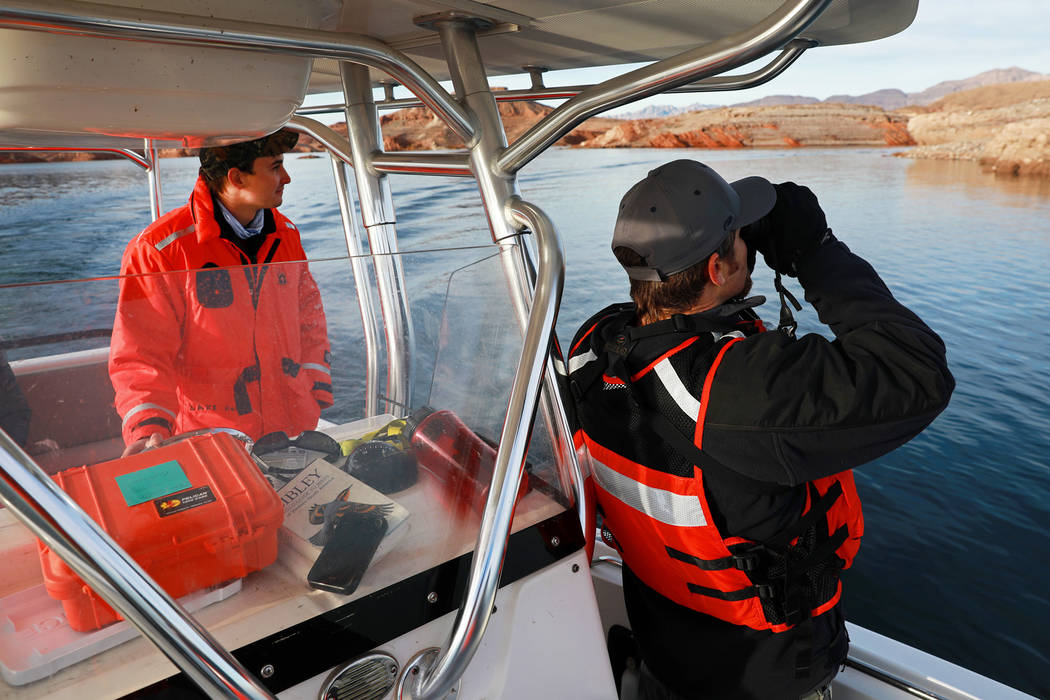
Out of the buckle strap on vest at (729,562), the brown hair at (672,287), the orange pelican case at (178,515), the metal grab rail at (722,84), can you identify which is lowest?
the buckle strap on vest at (729,562)

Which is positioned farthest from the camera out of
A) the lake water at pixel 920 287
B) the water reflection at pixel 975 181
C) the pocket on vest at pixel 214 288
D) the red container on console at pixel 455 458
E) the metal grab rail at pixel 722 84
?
the water reflection at pixel 975 181

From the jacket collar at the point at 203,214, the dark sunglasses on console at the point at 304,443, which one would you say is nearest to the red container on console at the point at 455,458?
the dark sunglasses on console at the point at 304,443

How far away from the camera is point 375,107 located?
1759 mm

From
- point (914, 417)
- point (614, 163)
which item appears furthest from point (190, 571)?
point (614, 163)

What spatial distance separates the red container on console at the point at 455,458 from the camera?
3.11 feet

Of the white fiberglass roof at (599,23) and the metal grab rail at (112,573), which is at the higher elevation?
the white fiberglass roof at (599,23)

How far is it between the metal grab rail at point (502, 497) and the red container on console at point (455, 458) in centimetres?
10

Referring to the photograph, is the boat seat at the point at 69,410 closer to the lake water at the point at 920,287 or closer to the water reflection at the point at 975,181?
the lake water at the point at 920,287

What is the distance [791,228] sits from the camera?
4.17 ft

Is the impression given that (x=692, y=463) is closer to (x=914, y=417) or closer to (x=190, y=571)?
(x=914, y=417)

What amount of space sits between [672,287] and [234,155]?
1242 millimetres

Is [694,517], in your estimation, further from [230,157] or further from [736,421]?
[230,157]

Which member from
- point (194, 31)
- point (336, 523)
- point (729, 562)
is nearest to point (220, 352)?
point (336, 523)

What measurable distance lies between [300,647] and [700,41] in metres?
1.44
